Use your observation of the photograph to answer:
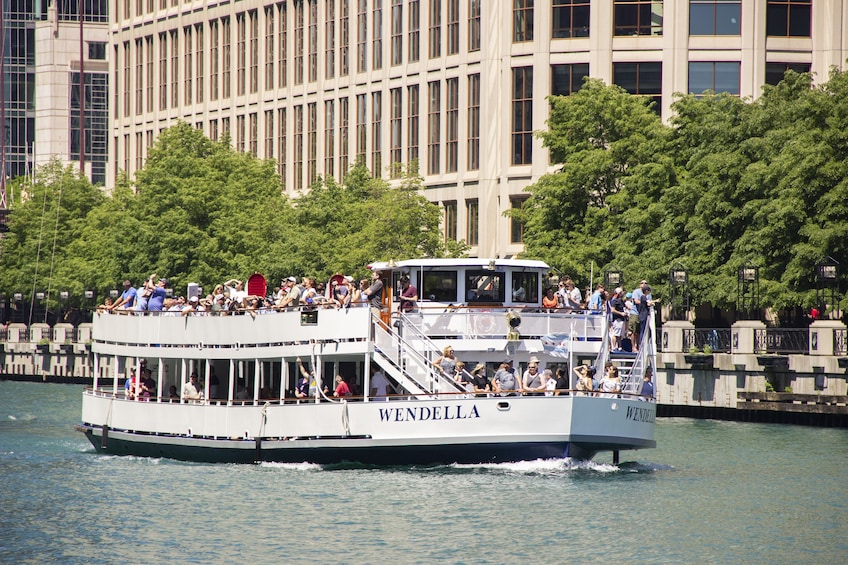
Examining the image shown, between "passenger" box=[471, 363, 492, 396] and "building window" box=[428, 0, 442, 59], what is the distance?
5800cm

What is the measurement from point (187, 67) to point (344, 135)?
71.4 ft

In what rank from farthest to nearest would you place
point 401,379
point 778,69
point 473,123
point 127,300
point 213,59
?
point 213,59
point 473,123
point 778,69
point 127,300
point 401,379

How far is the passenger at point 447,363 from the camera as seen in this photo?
40531 millimetres

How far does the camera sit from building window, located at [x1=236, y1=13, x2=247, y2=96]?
4688 inches

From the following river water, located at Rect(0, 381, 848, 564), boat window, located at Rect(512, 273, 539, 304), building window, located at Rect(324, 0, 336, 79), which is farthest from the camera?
building window, located at Rect(324, 0, 336, 79)

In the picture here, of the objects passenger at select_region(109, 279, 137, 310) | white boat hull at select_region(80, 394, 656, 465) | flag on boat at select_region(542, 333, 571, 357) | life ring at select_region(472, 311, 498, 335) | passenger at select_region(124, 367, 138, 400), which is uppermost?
passenger at select_region(109, 279, 137, 310)

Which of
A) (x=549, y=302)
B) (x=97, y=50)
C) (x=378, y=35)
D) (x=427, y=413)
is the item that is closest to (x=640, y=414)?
(x=549, y=302)

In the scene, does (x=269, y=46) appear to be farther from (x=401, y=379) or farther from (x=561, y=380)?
(x=401, y=379)

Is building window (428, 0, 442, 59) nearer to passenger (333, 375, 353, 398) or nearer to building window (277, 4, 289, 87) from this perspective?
building window (277, 4, 289, 87)

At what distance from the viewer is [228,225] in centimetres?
9025

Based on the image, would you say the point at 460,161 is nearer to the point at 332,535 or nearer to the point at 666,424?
the point at 666,424

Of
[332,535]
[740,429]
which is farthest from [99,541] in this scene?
[740,429]

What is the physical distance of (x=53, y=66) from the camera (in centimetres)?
17888

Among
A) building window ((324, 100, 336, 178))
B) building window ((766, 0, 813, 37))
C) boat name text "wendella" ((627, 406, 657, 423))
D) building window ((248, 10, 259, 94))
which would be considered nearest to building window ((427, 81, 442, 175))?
building window ((324, 100, 336, 178))
